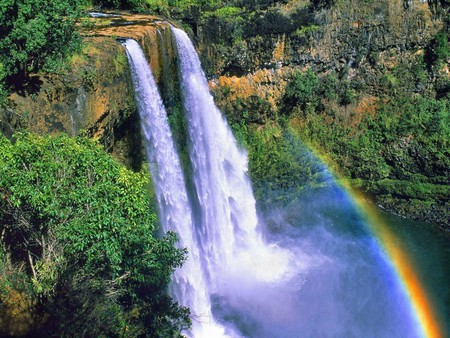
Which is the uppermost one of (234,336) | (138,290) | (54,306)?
(54,306)

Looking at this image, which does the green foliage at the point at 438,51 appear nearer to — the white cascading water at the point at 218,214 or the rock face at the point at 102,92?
the white cascading water at the point at 218,214

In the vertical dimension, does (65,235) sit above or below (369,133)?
above

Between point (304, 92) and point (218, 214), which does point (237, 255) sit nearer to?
point (218, 214)

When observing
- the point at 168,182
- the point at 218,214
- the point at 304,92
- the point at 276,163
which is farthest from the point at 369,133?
the point at 168,182

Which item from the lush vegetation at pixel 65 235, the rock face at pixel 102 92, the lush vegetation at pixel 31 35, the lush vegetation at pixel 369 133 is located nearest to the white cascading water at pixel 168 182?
the rock face at pixel 102 92

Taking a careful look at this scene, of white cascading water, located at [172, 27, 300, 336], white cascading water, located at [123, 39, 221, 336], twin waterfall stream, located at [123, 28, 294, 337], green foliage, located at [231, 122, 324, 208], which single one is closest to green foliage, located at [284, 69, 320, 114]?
green foliage, located at [231, 122, 324, 208]

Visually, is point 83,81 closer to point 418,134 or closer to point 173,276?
point 173,276

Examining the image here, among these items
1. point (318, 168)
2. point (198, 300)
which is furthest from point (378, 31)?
point (198, 300)
